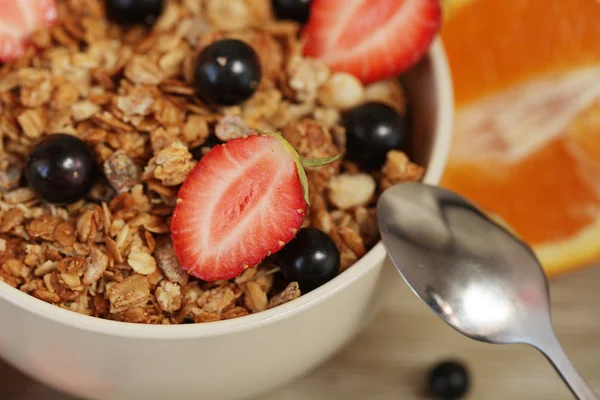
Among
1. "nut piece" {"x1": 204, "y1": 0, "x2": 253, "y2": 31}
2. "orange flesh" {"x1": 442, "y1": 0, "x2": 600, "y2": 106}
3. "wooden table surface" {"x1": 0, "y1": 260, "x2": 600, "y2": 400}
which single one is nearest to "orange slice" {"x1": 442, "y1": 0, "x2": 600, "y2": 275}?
"orange flesh" {"x1": 442, "y1": 0, "x2": 600, "y2": 106}

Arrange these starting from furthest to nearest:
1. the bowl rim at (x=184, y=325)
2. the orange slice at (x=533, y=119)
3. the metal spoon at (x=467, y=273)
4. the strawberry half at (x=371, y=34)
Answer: the orange slice at (x=533, y=119), the strawberry half at (x=371, y=34), the metal spoon at (x=467, y=273), the bowl rim at (x=184, y=325)

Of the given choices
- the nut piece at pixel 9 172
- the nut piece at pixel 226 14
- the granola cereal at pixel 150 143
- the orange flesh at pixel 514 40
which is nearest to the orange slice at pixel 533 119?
the orange flesh at pixel 514 40

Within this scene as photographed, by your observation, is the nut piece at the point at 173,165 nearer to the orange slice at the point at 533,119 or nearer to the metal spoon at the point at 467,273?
the metal spoon at the point at 467,273

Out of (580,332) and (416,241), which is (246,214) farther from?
(580,332)

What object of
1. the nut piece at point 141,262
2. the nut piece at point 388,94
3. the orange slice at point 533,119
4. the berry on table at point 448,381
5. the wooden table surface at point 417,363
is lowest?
the wooden table surface at point 417,363

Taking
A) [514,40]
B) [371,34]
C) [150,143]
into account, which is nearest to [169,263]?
[150,143]

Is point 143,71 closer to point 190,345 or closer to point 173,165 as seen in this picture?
point 173,165
